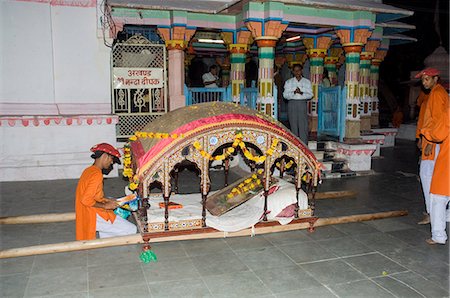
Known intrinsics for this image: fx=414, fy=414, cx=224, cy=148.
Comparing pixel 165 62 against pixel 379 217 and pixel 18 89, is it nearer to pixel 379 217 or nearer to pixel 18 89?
pixel 18 89

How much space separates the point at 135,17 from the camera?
10.1 metres

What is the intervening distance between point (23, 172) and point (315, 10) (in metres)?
7.68

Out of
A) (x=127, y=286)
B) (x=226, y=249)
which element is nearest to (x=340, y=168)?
(x=226, y=249)

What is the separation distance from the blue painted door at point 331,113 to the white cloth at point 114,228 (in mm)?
7089

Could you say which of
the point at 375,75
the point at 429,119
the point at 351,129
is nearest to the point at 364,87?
the point at 375,75

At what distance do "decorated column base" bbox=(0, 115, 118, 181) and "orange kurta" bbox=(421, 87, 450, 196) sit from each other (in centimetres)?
686

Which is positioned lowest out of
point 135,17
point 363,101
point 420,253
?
point 420,253

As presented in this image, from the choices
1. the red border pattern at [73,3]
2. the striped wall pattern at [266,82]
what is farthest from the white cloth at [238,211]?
the red border pattern at [73,3]

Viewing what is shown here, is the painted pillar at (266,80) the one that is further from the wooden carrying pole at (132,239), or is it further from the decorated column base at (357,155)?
the wooden carrying pole at (132,239)

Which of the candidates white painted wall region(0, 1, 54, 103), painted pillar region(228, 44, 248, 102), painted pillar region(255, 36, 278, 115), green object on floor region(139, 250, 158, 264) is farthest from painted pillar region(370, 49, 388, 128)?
green object on floor region(139, 250, 158, 264)

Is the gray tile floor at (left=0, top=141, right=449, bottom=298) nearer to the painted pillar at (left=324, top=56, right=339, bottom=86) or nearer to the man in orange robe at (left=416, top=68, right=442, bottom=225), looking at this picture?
the man in orange robe at (left=416, top=68, right=442, bottom=225)

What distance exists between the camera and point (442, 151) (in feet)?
18.0

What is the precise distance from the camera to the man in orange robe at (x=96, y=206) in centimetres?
516

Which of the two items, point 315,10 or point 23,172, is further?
point 315,10
